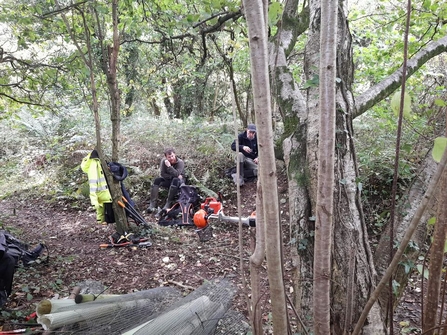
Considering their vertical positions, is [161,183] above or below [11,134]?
below

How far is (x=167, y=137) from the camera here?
9391mm

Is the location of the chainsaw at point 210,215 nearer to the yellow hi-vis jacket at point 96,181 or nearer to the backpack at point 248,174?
the backpack at point 248,174

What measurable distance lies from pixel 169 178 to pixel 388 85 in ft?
17.3

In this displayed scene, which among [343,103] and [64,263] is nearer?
[343,103]

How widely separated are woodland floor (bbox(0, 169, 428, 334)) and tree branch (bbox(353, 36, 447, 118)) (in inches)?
80.8

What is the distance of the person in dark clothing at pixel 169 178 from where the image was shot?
689 cm

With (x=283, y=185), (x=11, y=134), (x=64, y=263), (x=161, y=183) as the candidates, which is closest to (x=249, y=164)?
(x=283, y=185)

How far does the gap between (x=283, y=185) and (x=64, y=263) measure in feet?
15.1

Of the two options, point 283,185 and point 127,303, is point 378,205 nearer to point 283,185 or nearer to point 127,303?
point 283,185

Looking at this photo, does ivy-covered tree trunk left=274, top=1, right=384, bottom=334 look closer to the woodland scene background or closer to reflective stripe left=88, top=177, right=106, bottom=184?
the woodland scene background

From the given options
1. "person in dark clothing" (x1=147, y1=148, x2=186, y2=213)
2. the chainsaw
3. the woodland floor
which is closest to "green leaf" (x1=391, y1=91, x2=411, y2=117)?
the woodland floor

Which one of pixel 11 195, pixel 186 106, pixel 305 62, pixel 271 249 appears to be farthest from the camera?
pixel 186 106

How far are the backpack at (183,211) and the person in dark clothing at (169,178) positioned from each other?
0.79 ft

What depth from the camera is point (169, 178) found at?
715 cm
